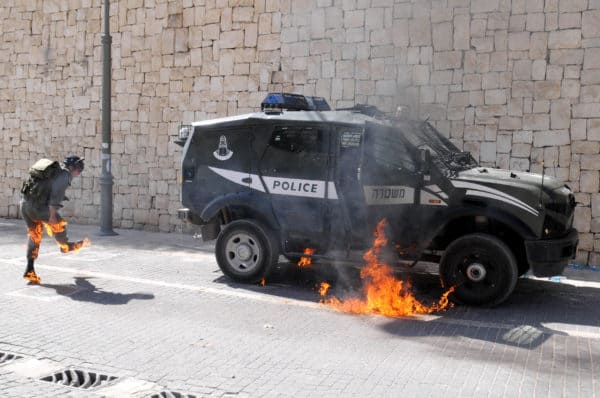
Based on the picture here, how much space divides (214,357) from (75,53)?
10.8 metres

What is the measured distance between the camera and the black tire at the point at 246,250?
785 cm

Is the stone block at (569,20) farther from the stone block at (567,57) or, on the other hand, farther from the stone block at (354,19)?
the stone block at (354,19)

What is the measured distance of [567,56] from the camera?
9.66m

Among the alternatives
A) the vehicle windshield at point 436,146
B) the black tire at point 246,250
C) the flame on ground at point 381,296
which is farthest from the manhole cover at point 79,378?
the vehicle windshield at point 436,146

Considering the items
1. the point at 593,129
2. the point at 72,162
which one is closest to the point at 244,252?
the point at 72,162

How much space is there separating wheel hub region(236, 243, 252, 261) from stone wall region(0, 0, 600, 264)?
4306 mm

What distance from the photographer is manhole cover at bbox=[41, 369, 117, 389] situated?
4.64 meters

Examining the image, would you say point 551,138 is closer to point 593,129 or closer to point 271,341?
point 593,129

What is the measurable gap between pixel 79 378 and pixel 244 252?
11.4 feet

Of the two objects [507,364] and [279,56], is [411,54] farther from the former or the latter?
[507,364]

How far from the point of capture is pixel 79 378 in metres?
4.75

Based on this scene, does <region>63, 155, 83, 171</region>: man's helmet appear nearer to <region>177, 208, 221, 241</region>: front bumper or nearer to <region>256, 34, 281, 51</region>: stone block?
<region>177, 208, 221, 241</region>: front bumper

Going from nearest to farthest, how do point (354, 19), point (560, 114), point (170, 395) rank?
point (170, 395)
point (560, 114)
point (354, 19)

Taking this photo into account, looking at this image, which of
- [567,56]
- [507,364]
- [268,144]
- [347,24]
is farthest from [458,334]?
[347,24]
